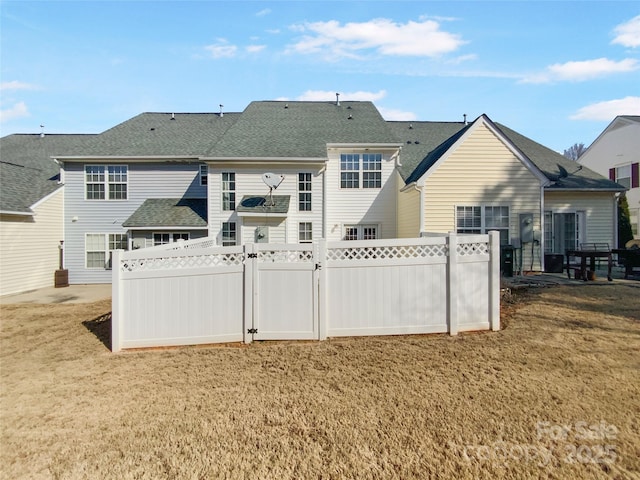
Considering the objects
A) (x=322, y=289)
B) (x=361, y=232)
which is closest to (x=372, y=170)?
(x=361, y=232)

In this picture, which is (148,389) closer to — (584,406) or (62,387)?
(62,387)

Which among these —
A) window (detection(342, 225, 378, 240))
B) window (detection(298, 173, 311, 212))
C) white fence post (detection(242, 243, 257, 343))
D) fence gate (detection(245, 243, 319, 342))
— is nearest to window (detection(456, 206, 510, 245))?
window (detection(342, 225, 378, 240))

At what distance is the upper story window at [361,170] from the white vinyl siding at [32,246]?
12.3m

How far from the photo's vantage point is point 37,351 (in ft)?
19.7

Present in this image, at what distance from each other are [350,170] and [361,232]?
110 inches

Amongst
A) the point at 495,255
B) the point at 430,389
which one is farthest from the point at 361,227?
the point at 430,389

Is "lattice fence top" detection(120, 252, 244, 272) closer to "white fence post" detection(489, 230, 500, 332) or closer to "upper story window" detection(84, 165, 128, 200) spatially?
"white fence post" detection(489, 230, 500, 332)

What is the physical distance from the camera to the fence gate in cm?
576

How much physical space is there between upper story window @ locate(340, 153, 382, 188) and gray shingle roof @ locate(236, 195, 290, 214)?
300 cm

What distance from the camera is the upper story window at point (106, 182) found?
603 inches

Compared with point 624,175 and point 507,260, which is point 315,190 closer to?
point 507,260

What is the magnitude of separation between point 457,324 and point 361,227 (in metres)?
9.66

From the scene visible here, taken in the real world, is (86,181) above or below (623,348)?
above

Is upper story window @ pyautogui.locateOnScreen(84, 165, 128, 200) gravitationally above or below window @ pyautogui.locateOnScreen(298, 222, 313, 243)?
above
